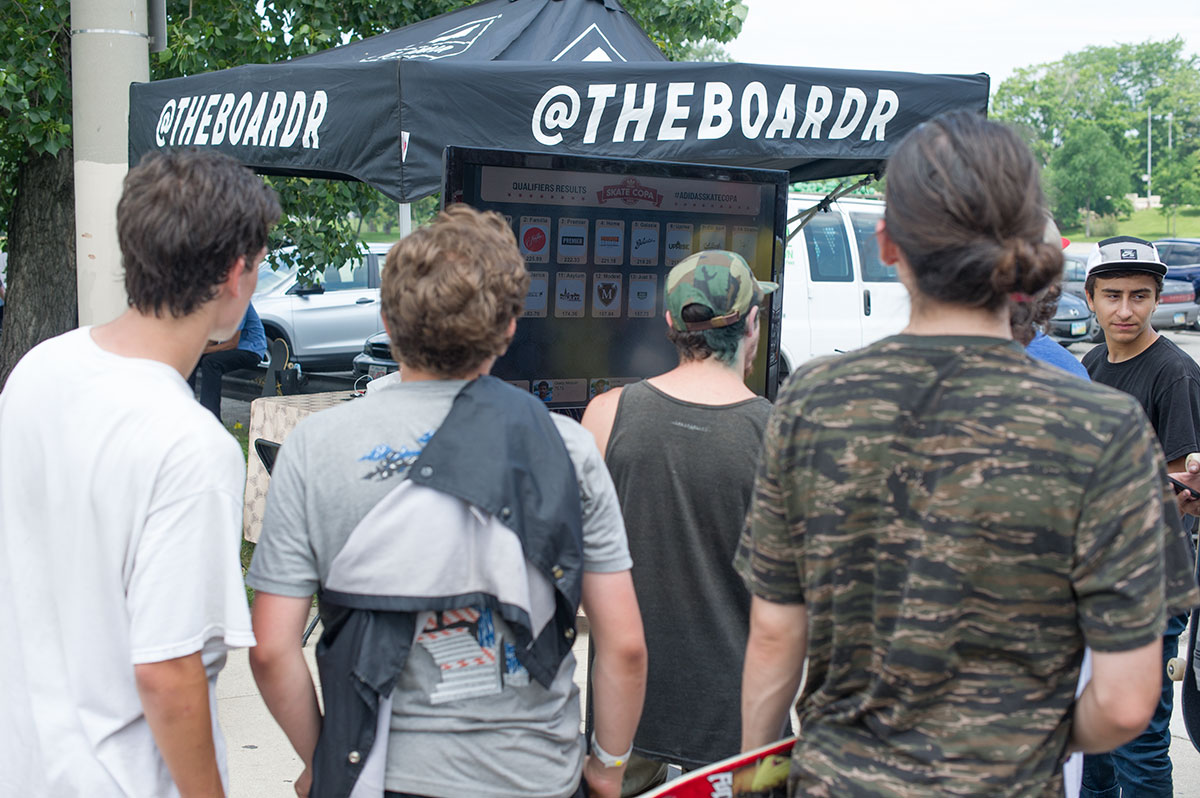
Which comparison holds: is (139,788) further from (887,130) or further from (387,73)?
(887,130)

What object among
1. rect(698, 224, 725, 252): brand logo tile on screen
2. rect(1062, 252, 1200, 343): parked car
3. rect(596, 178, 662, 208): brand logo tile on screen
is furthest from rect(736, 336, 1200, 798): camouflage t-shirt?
rect(1062, 252, 1200, 343): parked car

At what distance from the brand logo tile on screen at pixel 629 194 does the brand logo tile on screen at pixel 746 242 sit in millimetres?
361

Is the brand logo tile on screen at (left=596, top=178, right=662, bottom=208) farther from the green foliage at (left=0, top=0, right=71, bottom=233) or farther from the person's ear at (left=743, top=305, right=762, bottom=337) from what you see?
the green foliage at (left=0, top=0, right=71, bottom=233)

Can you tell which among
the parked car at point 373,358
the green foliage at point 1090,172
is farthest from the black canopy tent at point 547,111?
the green foliage at point 1090,172

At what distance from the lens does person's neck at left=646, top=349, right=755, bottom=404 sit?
2445 millimetres

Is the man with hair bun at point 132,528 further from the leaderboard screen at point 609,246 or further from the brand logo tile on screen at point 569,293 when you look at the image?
the brand logo tile on screen at point 569,293

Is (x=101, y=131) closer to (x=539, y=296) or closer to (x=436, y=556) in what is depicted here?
(x=539, y=296)

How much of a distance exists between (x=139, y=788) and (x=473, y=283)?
3.00ft

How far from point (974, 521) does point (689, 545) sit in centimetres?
110

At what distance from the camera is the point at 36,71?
22.5 feet

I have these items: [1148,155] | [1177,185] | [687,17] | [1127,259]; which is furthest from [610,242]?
[1148,155]

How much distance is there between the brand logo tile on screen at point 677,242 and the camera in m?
4.08

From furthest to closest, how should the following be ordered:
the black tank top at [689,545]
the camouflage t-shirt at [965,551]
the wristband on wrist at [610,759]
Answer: the black tank top at [689,545]
the wristband on wrist at [610,759]
the camouflage t-shirt at [965,551]

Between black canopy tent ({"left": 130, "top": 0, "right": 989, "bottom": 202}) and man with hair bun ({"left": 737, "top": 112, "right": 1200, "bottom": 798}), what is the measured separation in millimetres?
2421
